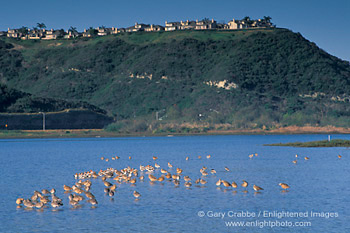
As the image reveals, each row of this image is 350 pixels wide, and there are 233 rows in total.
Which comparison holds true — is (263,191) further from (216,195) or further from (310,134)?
(310,134)

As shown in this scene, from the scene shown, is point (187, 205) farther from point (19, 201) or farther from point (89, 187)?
point (19, 201)

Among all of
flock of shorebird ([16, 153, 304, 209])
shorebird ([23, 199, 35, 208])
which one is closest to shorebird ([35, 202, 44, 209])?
flock of shorebird ([16, 153, 304, 209])

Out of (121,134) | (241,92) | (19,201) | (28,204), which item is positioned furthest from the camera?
(241,92)

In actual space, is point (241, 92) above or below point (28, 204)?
above

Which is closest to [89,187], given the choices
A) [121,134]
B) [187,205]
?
[187,205]

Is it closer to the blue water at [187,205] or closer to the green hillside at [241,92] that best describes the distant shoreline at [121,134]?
the green hillside at [241,92]

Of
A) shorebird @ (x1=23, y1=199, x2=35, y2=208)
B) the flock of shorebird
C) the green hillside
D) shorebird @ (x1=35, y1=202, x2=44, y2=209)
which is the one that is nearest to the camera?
shorebird @ (x1=35, y1=202, x2=44, y2=209)

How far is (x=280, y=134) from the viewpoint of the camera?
156m

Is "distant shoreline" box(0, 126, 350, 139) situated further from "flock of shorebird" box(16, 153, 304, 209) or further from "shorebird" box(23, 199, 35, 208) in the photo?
"shorebird" box(23, 199, 35, 208)

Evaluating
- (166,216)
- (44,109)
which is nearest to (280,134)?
(44,109)

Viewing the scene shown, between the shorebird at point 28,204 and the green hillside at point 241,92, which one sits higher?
the green hillside at point 241,92

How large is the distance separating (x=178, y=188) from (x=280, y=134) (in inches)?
4770

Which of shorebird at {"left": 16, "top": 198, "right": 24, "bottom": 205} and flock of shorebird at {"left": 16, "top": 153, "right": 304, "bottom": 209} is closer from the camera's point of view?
flock of shorebird at {"left": 16, "top": 153, "right": 304, "bottom": 209}

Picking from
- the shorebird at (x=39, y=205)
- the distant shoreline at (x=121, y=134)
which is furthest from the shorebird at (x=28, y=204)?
the distant shoreline at (x=121, y=134)
